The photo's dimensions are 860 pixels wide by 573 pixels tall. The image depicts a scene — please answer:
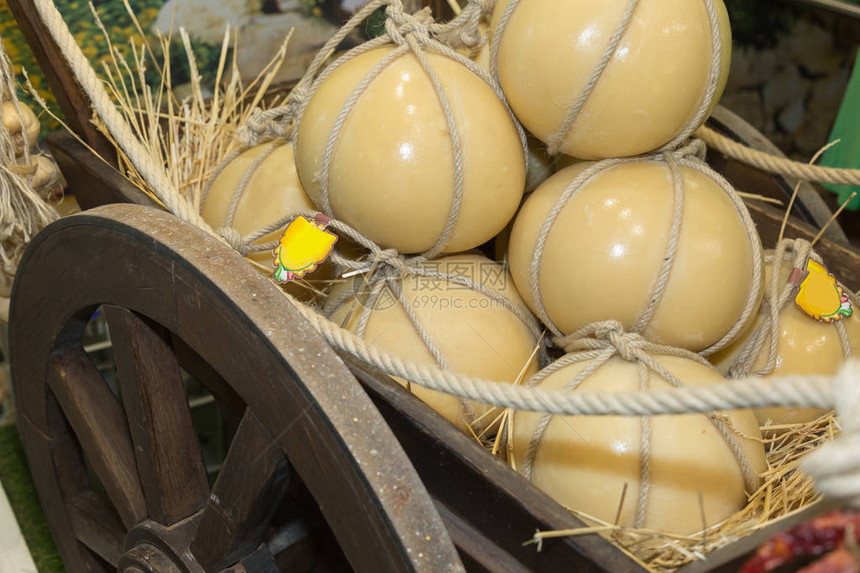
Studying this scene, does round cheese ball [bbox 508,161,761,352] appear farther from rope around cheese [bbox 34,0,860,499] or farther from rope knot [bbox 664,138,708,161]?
rope around cheese [bbox 34,0,860,499]

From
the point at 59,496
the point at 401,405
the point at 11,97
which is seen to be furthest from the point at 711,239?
the point at 11,97

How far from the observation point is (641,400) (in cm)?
62

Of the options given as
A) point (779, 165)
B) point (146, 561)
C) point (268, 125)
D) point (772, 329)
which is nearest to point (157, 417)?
point (146, 561)

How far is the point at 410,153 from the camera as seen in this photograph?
0.92 meters

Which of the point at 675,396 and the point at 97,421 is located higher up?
the point at 675,396

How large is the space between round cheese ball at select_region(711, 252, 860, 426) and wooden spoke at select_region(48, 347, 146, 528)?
74 cm

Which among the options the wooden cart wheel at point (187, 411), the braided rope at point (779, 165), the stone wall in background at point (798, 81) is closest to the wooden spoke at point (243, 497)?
the wooden cart wheel at point (187, 411)

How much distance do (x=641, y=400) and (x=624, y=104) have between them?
15.8 inches

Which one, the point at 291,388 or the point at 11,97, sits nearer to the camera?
the point at 291,388

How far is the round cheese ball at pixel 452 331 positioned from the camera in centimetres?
96

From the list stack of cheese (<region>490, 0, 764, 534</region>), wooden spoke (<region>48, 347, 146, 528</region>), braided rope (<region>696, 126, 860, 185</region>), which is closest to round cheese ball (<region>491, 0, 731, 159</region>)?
stack of cheese (<region>490, 0, 764, 534</region>)

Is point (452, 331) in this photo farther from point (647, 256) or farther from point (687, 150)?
point (687, 150)

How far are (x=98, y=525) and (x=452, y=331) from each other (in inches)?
20.5

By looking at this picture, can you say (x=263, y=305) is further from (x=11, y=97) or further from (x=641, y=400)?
(x=11, y=97)
